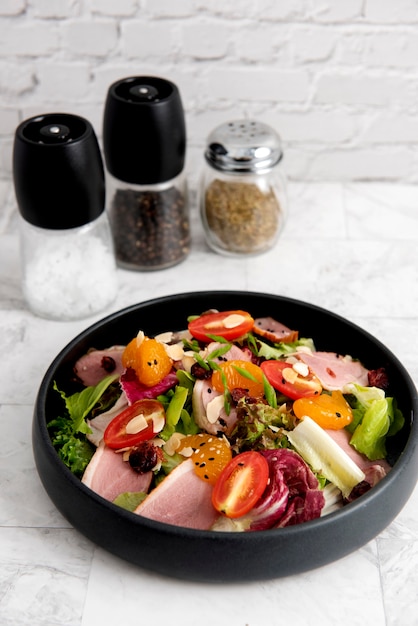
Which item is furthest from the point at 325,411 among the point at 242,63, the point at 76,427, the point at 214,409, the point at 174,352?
the point at 242,63

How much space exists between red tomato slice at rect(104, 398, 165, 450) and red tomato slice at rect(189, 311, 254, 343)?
202 mm

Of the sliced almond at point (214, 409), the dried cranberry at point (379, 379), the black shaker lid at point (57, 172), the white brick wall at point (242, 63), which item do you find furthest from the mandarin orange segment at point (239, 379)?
the white brick wall at point (242, 63)

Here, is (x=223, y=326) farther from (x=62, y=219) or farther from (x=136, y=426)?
(x=62, y=219)

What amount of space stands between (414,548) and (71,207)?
924 millimetres

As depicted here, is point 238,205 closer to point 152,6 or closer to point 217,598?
point 152,6

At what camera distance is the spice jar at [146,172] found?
6.17 feet

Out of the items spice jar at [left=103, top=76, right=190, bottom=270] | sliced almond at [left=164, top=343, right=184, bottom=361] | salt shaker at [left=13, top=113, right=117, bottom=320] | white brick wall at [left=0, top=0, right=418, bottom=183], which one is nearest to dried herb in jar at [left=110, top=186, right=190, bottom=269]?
spice jar at [left=103, top=76, right=190, bottom=270]

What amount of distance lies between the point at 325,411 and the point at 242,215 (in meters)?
0.70

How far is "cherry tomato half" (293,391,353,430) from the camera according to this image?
1471 mm

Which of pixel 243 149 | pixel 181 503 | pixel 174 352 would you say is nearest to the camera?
pixel 181 503

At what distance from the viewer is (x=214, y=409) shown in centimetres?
146

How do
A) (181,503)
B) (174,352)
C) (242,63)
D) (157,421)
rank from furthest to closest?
1. (242,63)
2. (174,352)
3. (157,421)
4. (181,503)

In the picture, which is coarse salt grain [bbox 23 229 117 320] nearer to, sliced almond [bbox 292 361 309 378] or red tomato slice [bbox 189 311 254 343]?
red tomato slice [bbox 189 311 254 343]

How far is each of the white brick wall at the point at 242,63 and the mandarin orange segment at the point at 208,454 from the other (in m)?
1.14
